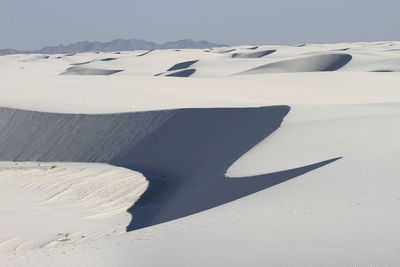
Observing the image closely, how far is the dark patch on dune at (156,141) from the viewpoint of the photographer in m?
13.8

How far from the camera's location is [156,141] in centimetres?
1803

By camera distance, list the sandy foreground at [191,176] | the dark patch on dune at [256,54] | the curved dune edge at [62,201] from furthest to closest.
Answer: the dark patch on dune at [256,54], the curved dune edge at [62,201], the sandy foreground at [191,176]

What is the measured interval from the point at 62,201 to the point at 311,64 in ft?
160

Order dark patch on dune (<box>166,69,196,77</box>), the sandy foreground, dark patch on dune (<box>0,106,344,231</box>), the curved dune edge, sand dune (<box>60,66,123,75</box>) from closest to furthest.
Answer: the sandy foreground, the curved dune edge, dark patch on dune (<box>0,106,344,231</box>), dark patch on dune (<box>166,69,196,77</box>), sand dune (<box>60,66,123,75</box>)

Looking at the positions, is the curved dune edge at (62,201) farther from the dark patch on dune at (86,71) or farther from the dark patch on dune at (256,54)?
the dark patch on dune at (256,54)

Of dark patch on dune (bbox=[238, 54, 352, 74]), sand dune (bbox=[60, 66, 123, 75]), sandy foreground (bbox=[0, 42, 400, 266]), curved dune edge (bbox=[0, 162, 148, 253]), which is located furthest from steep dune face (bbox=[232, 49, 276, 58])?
curved dune edge (bbox=[0, 162, 148, 253])

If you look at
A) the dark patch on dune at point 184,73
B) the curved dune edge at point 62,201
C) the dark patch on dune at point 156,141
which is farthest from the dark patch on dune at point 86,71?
the curved dune edge at point 62,201

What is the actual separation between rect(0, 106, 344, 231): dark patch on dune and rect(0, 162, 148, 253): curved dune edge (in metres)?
0.57

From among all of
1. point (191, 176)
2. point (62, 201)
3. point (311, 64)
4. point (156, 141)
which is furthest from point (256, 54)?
point (62, 201)

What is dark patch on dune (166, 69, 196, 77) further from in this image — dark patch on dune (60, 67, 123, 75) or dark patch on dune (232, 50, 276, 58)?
dark patch on dune (232, 50, 276, 58)

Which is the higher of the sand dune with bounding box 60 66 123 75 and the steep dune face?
the sand dune with bounding box 60 66 123 75

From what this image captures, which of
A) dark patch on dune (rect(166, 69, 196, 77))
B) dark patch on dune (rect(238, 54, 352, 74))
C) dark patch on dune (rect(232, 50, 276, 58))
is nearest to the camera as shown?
dark patch on dune (rect(238, 54, 352, 74))

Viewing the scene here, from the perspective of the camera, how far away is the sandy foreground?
21.6 ft

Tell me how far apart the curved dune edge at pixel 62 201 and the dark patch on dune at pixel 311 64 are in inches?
1594
